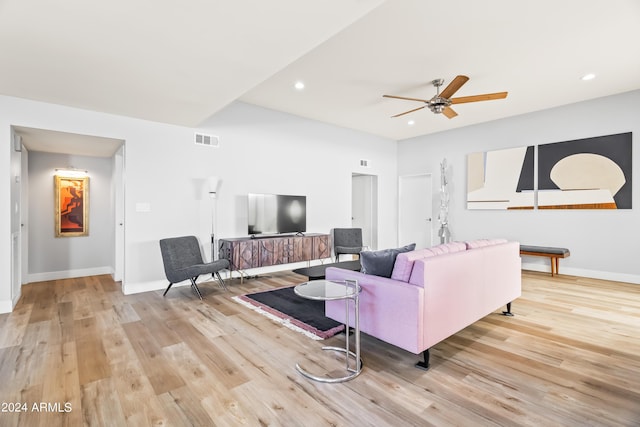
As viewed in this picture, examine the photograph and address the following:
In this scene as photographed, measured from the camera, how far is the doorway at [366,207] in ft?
25.5

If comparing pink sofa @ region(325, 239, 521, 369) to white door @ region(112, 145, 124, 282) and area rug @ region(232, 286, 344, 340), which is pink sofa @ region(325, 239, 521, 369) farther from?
white door @ region(112, 145, 124, 282)

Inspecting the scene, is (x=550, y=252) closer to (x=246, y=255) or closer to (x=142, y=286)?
(x=246, y=255)

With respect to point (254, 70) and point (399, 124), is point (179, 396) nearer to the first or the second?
point (254, 70)

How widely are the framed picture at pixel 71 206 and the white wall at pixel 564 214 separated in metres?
7.34

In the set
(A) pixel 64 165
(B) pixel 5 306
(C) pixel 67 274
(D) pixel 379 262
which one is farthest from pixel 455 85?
(C) pixel 67 274

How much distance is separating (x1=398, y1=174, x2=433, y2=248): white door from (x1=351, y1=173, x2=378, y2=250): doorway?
0.77 meters

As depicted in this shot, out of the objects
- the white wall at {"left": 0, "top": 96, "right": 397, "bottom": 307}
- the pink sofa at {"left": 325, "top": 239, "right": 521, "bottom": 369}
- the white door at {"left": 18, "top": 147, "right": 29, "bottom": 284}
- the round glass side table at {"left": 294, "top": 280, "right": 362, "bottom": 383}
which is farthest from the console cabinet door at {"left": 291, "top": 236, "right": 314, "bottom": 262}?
the white door at {"left": 18, "top": 147, "right": 29, "bottom": 284}

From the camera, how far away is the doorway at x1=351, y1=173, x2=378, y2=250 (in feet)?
25.5

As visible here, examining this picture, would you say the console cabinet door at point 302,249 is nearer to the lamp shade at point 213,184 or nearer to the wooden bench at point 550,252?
the lamp shade at point 213,184

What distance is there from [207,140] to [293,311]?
3.16 m

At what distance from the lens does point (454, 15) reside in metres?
2.88

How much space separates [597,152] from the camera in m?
5.19

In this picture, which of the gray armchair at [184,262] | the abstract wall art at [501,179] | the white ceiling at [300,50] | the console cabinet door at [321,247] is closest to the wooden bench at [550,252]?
the abstract wall art at [501,179]

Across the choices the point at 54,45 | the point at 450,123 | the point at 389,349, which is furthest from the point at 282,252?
the point at 450,123
